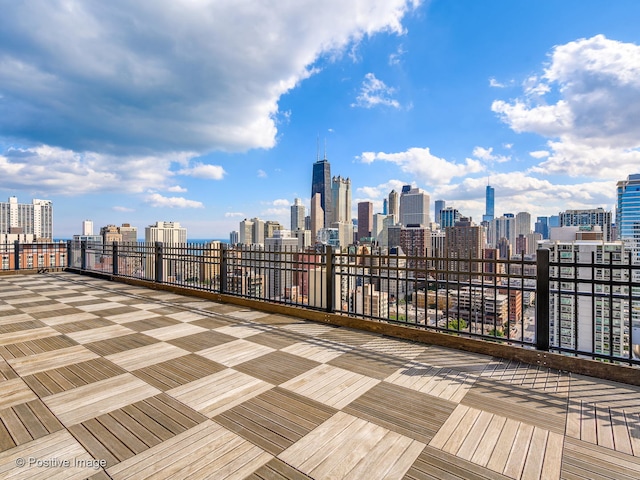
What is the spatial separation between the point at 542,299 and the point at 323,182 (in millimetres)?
155454

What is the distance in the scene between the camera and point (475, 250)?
13.8ft

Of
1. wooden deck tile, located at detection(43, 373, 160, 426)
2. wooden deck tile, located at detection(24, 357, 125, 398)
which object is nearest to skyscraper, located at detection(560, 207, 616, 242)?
wooden deck tile, located at detection(43, 373, 160, 426)

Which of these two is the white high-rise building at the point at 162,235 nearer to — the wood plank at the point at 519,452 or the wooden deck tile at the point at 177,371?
the wooden deck tile at the point at 177,371

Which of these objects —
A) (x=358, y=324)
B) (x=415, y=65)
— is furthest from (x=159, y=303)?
(x=415, y=65)

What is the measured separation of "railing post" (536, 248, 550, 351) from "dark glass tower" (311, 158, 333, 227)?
14599 cm

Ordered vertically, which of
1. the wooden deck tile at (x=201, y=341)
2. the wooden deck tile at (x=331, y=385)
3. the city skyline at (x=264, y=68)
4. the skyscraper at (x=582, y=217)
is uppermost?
the city skyline at (x=264, y=68)

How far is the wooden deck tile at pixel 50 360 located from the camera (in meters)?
3.46

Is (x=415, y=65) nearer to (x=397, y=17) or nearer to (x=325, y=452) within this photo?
(x=397, y=17)

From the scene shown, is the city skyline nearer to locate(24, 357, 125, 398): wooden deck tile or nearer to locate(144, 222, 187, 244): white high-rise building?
locate(144, 222, 187, 244): white high-rise building

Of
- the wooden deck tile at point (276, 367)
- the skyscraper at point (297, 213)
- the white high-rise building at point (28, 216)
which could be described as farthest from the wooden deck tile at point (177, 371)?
the skyscraper at point (297, 213)

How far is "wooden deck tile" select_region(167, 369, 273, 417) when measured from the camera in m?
2.61

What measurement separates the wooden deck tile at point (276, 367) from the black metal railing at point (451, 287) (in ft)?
5.77

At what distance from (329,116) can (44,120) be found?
67.4ft

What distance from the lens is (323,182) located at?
512ft
